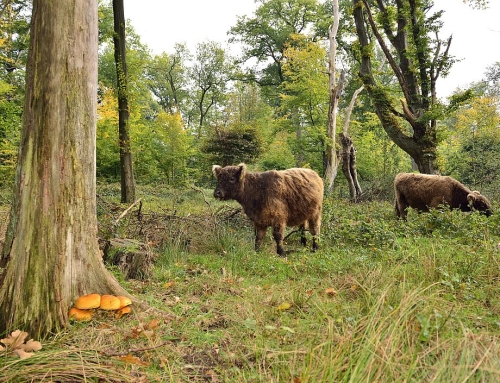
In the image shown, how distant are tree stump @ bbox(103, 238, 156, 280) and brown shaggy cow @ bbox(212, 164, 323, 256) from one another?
2.91 m

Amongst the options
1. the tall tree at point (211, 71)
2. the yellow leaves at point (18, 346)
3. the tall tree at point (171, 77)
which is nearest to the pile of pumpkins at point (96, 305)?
the yellow leaves at point (18, 346)

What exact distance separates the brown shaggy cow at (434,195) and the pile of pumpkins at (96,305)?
8.57 meters

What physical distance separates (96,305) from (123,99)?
11201mm

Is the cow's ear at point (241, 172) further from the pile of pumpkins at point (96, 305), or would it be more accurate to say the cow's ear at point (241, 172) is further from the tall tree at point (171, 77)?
the tall tree at point (171, 77)

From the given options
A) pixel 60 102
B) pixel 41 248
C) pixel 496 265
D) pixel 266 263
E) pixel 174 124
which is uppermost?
pixel 174 124

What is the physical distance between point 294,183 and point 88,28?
553 cm

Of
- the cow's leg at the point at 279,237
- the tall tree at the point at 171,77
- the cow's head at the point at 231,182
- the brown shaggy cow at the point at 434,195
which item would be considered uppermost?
the tall tree at the point at 171,77

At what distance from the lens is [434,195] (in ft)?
33.4

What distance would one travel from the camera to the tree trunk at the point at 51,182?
9.59ft

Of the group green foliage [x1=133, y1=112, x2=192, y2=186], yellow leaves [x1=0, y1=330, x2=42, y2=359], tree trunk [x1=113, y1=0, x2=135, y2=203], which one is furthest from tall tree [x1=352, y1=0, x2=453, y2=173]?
green foliage [x1=133, y1=112, x2=192, y2=186]

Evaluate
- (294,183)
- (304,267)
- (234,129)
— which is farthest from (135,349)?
(234,129)

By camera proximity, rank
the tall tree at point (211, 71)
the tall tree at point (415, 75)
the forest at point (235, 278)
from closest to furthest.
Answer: the forest at point (235, 278), the tall tree at point (415, 75), the tall tree at point (211, 71)

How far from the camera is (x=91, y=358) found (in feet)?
7.73

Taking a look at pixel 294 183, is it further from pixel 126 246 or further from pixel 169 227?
pixel 126 246
